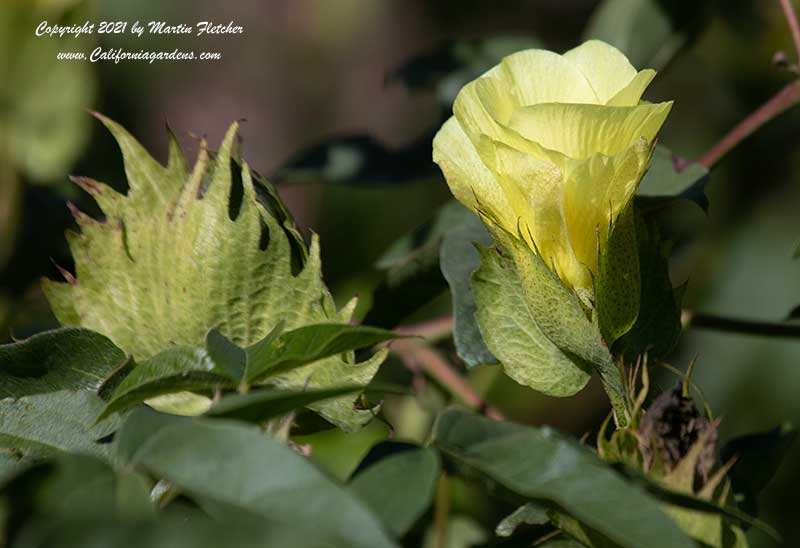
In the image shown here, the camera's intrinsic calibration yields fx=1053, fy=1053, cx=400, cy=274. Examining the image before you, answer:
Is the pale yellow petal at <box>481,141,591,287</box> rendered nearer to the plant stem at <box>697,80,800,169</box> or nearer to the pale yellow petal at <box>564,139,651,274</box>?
the pale yellow petal at <box>564,139,651,274</box>

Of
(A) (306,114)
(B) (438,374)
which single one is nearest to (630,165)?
(B) (438,374)

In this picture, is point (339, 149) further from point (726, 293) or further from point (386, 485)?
point (726, 293)

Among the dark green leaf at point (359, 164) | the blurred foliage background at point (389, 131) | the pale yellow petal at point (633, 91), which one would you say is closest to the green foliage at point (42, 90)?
the blurred foliage background at point (389, 131)

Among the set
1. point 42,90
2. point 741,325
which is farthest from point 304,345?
point 42,90

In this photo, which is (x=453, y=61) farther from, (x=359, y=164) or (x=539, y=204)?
(x=539, y=204)

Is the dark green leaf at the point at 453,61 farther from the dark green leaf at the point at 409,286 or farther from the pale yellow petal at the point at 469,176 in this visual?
the pale yellow petal at the point at 469,176

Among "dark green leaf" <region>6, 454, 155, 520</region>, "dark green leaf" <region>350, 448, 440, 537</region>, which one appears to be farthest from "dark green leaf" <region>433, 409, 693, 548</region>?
"dark green leaf" <region>6, 454, 155, 520</region>
